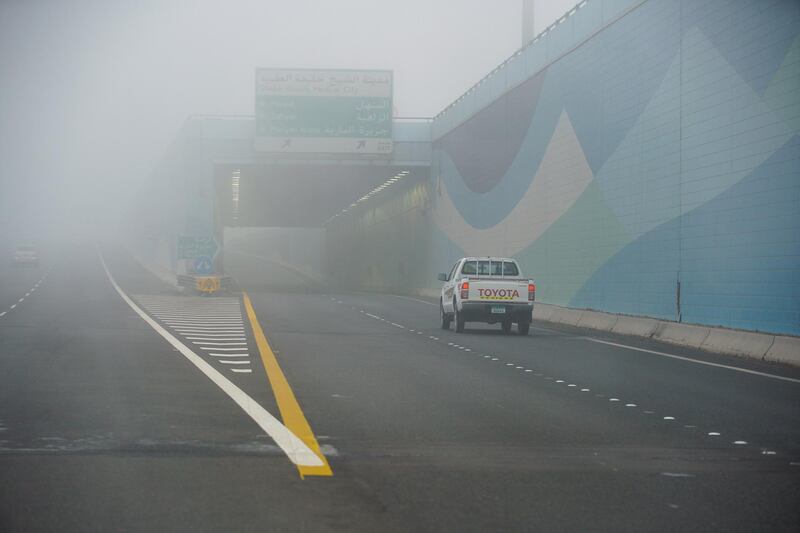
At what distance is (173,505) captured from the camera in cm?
608

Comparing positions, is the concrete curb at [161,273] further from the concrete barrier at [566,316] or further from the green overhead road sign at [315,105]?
the concrete barrier at [566,316]

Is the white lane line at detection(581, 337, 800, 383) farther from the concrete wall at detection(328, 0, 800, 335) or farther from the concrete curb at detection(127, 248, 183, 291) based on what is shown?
the concrete curb at detection(127, 248, 183, 291)

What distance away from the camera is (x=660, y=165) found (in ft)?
87.8

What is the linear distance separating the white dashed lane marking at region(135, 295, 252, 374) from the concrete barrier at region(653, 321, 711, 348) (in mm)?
9294

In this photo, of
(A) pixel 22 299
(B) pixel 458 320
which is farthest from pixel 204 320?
(A) pixel 22 299

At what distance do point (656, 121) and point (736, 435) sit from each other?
1893 centimetres

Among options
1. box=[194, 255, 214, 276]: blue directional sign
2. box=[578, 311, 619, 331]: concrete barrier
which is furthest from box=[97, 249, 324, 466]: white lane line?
box=[194, 255, 214, 276]: blue directional sign

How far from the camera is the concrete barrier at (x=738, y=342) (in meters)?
18.9

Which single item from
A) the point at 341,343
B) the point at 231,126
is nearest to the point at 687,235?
the point at 341,343

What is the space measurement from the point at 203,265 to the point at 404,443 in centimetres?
4017

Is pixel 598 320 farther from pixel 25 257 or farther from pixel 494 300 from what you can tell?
pixel 25 257

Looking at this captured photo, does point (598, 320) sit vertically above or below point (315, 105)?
below

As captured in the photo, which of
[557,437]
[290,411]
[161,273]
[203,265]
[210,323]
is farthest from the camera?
[161,273]

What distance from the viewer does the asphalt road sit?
19.7ft
